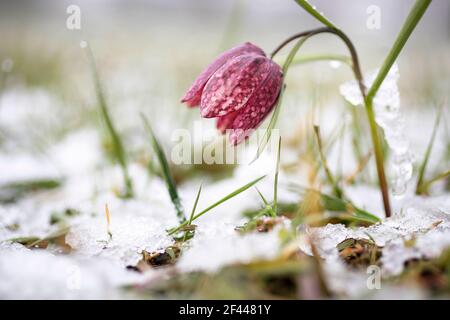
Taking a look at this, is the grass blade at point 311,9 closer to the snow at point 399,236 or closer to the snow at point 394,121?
the snow at point 394,121

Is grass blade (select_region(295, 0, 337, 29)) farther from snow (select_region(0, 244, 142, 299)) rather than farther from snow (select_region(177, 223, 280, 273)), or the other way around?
snow (select_region(0, 244, 142, 299))

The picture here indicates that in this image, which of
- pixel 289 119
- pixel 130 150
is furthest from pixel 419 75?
pixel 130 150

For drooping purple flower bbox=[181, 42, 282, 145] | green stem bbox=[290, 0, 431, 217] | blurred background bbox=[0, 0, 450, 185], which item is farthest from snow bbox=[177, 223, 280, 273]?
blurred background bbox=[0, 0, 450, 185]

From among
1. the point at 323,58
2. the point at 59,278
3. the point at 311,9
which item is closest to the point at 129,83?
the point at 323,58

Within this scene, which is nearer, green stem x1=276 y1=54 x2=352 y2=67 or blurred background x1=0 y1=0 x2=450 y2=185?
green stem x1=276 y1=54 x2=352 y2=67

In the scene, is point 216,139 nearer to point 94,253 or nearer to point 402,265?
point 94,253

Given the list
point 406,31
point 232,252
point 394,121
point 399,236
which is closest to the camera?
point 232,252

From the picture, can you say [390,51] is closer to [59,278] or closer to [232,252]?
[232,252]

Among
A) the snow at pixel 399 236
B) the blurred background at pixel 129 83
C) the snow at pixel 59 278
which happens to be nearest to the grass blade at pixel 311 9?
the blurred background at pixel 129 83
